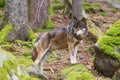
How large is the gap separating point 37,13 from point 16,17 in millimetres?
2880

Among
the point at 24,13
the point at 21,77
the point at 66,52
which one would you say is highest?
the point at 21,77

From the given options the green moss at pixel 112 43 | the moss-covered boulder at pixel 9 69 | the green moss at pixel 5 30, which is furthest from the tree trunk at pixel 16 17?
the moss-covered boulder at pixel 9 69

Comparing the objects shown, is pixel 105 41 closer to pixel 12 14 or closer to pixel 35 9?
pixel 12 14

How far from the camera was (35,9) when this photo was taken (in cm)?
1705

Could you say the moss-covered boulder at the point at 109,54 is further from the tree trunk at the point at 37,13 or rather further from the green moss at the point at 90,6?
the green moss at the point at 90,6

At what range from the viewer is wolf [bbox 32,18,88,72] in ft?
32.7

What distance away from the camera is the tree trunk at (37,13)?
16688 mm

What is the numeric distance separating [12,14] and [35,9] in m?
3.12

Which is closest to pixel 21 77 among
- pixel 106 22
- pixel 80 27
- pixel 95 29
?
pixel 80 27

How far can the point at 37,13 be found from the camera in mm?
16781

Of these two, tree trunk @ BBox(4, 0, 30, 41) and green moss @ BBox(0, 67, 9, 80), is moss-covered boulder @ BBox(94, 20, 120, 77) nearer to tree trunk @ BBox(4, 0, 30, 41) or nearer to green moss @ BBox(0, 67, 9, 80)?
green moss @ BBox(0, 67, 9, 80)

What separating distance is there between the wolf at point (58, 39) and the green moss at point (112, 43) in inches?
24.4

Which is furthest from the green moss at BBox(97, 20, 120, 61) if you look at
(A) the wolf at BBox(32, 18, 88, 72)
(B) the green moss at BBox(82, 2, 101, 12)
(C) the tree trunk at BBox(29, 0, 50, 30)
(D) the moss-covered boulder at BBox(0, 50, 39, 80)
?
(B) the green moss at BBox(82, 2, 101, 12)

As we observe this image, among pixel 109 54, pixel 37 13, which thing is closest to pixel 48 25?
pixel 37 13
